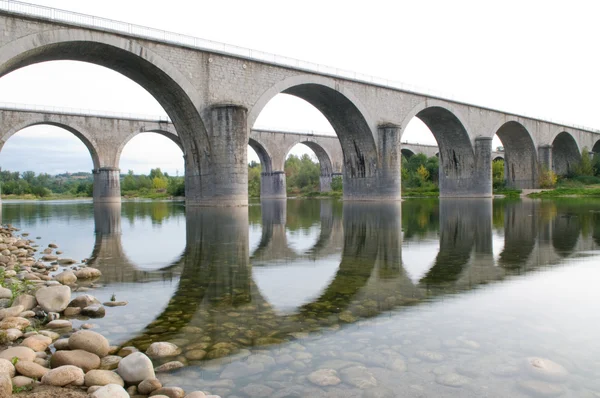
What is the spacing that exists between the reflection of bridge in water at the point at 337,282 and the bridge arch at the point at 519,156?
4190cm

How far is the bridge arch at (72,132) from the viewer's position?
36375 millimetres

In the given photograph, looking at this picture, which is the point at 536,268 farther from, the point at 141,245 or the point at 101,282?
the point at 141,245

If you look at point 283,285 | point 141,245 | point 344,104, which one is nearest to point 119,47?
point 141,245

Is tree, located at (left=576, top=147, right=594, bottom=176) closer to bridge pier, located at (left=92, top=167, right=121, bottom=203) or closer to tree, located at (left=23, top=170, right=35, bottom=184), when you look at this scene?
bridge pier, located at (left=92, top=167, right=121, bottom=203)

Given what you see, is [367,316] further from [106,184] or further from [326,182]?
[326,182]

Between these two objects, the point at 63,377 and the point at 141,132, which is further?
the point at 141,132

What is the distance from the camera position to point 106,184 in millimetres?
43125

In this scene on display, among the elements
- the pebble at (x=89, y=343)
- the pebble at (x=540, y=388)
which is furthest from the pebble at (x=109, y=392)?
the pebble at (x=540, y=388)

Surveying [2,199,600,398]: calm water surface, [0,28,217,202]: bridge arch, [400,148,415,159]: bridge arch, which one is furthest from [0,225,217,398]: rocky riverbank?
[400,148,415,159]: bridge arch

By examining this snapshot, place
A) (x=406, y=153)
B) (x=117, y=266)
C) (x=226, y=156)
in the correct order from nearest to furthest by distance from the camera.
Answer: (x=117, y=266), (x=226, y=156), (x=406, y=153)

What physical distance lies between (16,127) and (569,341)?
41.2 meters

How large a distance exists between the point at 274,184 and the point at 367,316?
4958 centimetres

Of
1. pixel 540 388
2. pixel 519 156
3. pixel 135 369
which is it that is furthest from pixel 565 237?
pixel 519 156

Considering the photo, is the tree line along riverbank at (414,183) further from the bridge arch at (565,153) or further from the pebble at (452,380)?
the pebble at (452,380)
